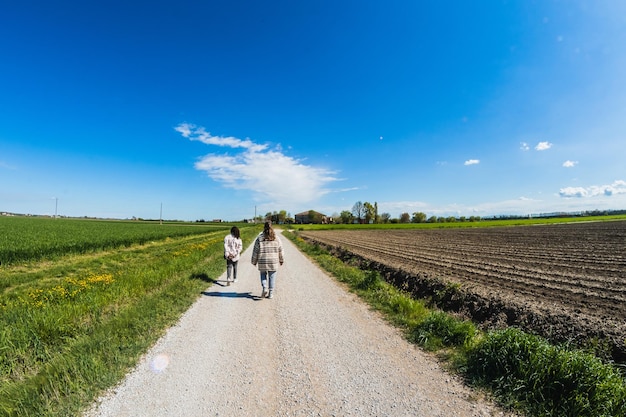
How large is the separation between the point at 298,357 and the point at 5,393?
377 centimetres

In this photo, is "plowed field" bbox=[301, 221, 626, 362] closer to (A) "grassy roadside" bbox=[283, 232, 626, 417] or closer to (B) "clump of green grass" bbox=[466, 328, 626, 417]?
(A) "grassy roadside" bbox=[283, 232, 626, 417]

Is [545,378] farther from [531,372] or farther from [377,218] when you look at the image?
[377,218]

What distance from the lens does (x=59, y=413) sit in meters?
3.15

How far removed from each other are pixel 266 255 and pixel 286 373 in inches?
178

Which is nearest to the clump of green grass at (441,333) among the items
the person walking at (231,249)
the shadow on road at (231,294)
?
the shadow on road at (231,294)

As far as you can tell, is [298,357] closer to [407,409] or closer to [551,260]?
[407,409]

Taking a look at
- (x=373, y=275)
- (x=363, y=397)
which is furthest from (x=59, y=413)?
(x=373, y=275)

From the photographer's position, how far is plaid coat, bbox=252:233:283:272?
27.6ft

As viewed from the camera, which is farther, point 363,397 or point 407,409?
point 363,397

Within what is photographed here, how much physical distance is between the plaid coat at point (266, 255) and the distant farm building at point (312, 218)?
138249 mm

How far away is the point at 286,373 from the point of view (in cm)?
416

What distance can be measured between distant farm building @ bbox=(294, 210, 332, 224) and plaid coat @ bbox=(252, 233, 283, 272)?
454ft

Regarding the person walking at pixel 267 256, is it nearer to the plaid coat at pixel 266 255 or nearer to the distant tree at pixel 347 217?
the plaid coat at pixel 266 255

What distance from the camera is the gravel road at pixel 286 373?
11.1 feet
